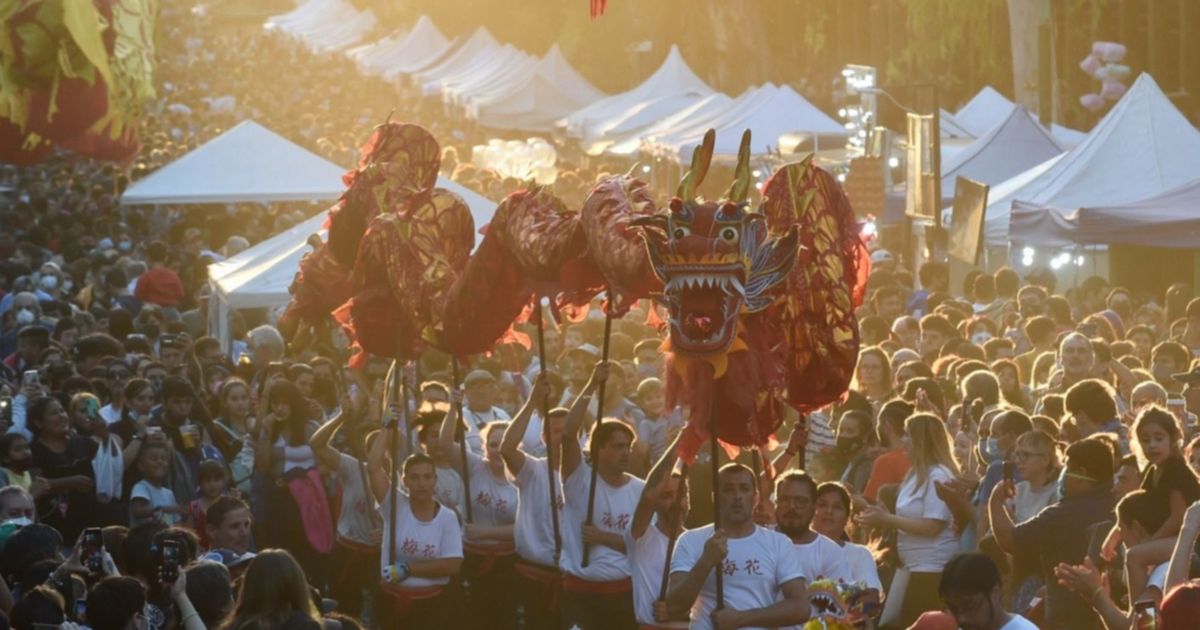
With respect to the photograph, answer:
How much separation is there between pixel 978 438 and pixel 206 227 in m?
18.1

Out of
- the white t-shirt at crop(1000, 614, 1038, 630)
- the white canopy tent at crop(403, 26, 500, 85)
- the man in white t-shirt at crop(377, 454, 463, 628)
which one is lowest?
the man in white t-shirt at crop(377, 454, 463, 628)

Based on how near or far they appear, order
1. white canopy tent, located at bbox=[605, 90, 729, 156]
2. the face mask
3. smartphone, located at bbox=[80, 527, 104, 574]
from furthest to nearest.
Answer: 1. white canopy tent, located at bbox=[605, 90, 729, 156]
2. the face mask
3. smartphone, located at bbox=[80, 527, 104, 574]

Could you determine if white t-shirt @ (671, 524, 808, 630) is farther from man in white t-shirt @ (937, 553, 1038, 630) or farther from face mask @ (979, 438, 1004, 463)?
face mask @ (979, 438, 1004, 463)

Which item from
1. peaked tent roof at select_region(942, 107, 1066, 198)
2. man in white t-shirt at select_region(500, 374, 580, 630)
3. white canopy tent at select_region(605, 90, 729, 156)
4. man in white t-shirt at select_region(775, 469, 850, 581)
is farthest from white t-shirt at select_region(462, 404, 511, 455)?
white canopy tent at select_region(605, 90, 729, 156)

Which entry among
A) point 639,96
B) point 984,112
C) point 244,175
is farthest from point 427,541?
point 639,96

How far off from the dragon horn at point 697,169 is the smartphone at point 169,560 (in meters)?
2.15

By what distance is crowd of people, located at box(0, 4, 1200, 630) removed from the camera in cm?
729

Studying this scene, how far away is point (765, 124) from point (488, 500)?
18.2 metres

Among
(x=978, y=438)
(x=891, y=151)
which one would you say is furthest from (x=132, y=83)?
(x=891, y=151)

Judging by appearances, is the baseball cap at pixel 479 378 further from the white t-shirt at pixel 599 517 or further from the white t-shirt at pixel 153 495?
the white t-shirt at pixel 599 517

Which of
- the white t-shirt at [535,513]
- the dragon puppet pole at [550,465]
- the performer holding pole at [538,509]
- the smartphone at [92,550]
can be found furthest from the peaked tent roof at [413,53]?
the smartphone at [92,550]

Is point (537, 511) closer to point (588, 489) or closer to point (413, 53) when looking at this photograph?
point (588, 489)

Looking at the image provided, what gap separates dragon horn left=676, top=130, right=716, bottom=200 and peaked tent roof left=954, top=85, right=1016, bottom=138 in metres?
21.4

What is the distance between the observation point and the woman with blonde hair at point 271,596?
595cm
